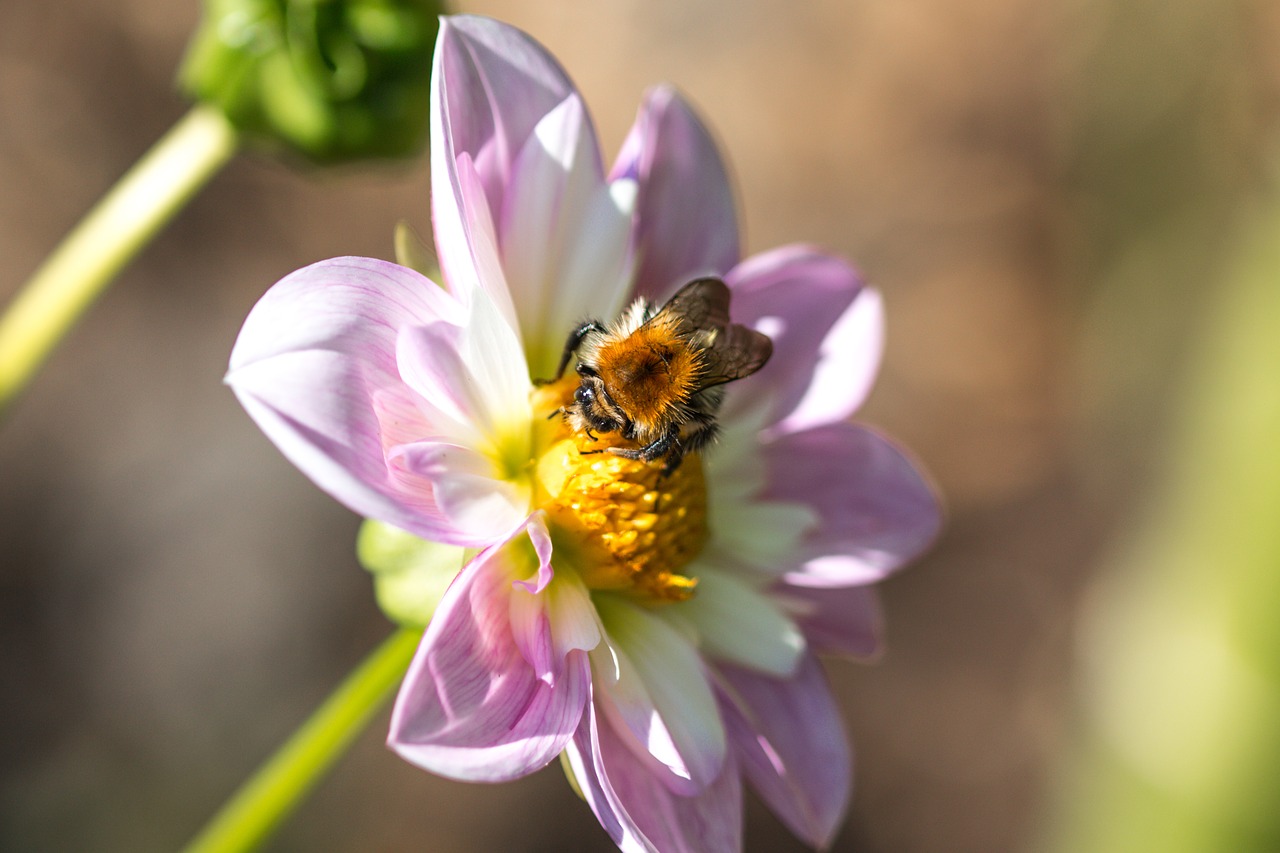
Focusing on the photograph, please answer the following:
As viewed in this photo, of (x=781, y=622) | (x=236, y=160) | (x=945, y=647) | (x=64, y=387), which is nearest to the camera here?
(x=781, y=622)

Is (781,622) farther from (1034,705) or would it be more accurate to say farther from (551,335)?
(1034,705)

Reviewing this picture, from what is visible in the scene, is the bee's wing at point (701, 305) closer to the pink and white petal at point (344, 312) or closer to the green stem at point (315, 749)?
the pink and white petal at point (344, 312)

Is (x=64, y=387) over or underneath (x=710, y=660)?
over

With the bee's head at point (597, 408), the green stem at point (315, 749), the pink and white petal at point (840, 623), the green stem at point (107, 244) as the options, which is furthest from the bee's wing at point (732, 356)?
the green stem at point (107, 244)

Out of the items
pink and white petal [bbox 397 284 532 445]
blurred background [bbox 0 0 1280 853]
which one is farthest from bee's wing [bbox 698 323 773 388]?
blurred background [bbox 0 0 1280 853]

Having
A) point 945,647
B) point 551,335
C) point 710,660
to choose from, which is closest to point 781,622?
point 710,660

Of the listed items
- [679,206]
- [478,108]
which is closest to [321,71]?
[478,108]
